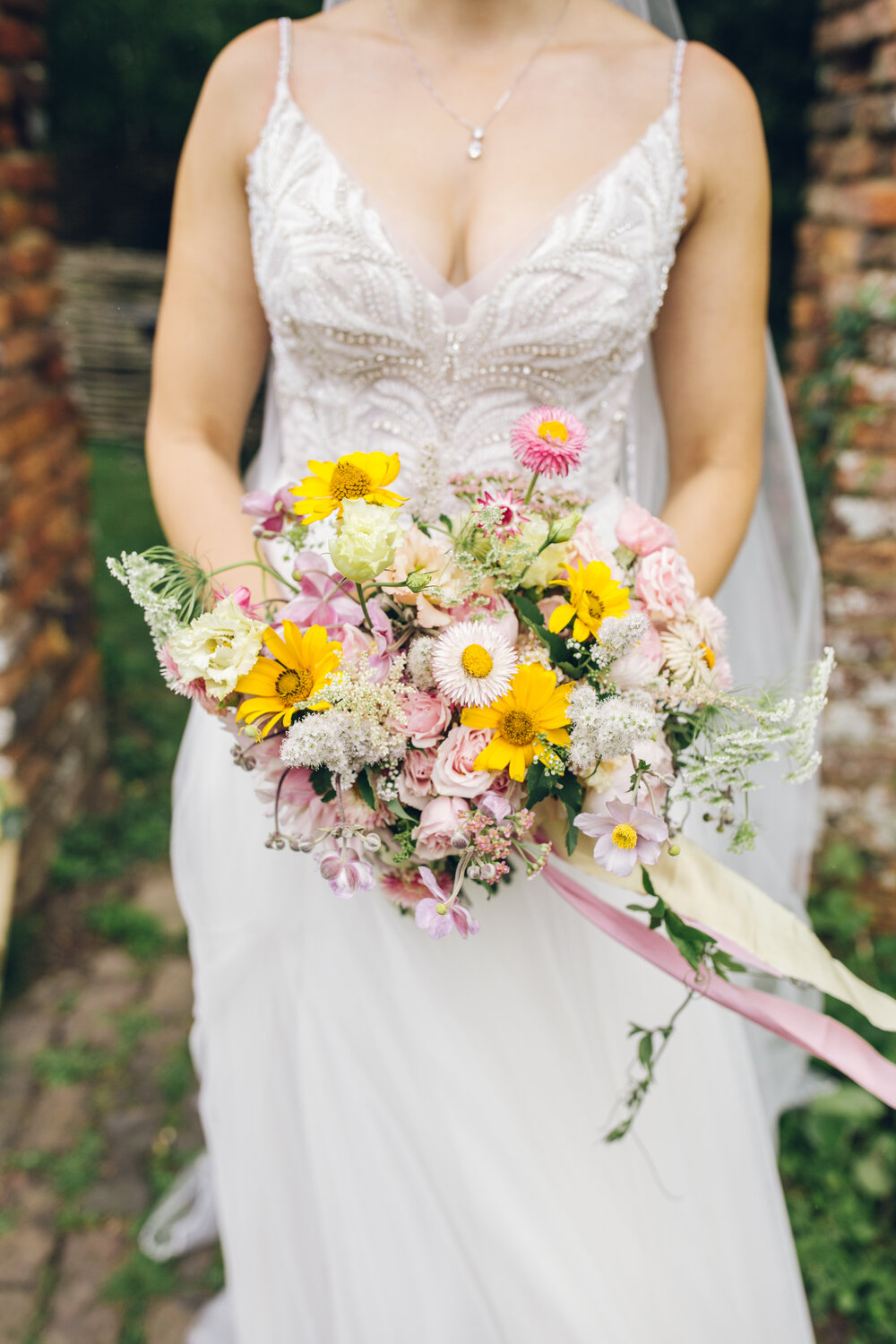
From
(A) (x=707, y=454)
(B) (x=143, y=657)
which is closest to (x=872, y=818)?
(A) (x=707, y=454)

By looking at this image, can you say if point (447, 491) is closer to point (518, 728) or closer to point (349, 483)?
point (349, 483)

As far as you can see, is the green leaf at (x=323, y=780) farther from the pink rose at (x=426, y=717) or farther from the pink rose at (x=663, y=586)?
the pink rose at (x=663, y=586)

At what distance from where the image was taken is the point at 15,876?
2.83 metres

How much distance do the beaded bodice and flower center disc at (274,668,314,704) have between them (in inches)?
22.3

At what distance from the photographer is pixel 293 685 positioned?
39.9 inches

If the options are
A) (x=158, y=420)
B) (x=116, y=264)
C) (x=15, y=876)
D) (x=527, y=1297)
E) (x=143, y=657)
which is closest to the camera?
(x=527, y=1297)

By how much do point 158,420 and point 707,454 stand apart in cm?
93

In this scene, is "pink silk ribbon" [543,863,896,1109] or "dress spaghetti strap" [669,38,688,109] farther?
"dress spaghetti strap" [669,38,688,109]

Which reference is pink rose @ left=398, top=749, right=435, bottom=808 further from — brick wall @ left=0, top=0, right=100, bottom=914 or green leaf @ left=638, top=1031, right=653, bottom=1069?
brick wall @ left=0, top=0, right=100, bottom=914

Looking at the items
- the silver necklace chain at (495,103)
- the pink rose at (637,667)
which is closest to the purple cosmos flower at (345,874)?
the pink rose at (637,667)

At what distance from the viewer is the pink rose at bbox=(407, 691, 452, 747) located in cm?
102

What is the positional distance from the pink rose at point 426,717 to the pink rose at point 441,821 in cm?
6

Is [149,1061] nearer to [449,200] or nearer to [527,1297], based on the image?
[527,1297]

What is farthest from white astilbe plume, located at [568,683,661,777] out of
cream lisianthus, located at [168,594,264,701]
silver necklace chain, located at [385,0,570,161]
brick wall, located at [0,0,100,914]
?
brick wall, located at [0,0,100,914]
